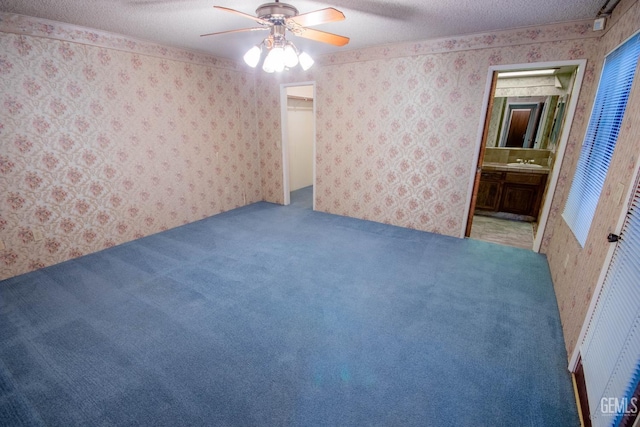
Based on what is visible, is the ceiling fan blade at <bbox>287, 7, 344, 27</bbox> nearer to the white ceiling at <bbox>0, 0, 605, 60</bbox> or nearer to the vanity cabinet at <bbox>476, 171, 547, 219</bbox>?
the white ceiling at <bbox>0, 0, 605, 60</bbox>

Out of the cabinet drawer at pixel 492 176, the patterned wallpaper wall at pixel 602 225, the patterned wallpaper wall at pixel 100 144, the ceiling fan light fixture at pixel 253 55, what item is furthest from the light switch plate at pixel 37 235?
the cabinet drawer at pixel 492 176

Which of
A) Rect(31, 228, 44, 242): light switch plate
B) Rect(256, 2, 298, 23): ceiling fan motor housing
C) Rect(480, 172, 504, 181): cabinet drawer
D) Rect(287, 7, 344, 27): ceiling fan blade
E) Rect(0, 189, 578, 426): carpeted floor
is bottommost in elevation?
Rect(0, 189, 578, 426): carpeted floor

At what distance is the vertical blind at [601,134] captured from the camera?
1962 mm

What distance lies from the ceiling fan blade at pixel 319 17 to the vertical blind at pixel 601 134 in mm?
1952

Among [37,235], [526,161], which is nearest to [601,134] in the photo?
[526,161]

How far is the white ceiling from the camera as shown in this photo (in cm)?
233

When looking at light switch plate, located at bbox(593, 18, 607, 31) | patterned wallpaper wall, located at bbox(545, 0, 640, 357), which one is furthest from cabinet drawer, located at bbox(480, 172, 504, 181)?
light switch plate, located at bbox(593, 18, 607, 31)

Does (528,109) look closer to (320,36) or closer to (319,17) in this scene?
(320,36)

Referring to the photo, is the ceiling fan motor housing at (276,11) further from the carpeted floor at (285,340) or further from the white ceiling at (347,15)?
the carpeted floor at (285,340)

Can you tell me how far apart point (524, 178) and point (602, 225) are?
306cm

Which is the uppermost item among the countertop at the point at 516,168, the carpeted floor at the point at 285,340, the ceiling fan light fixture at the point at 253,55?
the ceiling fan light fixture at the point at 253,55

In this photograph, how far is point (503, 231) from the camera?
4180 millimetres

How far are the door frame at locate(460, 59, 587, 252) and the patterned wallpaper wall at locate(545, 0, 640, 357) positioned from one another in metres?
0.27

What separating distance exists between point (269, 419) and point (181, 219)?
11.6 ft
